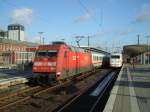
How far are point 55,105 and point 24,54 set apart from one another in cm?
4258

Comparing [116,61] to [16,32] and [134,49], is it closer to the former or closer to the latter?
[134,49]

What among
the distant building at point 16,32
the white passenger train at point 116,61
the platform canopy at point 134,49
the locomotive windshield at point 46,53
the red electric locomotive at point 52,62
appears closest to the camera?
the red electric locomotive at point 52,62

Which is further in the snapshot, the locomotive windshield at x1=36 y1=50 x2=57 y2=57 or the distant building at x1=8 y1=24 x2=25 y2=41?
the distant building at x1=8 y1=24 x2=25 y2=41

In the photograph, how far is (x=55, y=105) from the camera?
13.4 metres

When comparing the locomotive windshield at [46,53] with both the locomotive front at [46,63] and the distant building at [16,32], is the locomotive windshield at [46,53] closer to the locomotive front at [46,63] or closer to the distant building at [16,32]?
the locomotive front at [46,63]

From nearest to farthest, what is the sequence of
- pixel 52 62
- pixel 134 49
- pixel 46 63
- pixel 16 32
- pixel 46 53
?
1. pixel 52 62
2. pixel 46 63
3. pixel 46 53
4. pixel 134 49
5. pixel 16 32

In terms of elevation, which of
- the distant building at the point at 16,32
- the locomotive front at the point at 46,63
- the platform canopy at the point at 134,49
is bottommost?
the locomotive front at the point at 46,63

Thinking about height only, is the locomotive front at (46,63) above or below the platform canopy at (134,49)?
below

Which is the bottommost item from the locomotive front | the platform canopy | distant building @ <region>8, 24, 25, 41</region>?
the locomotive front

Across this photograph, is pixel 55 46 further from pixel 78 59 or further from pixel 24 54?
pixel 24 54

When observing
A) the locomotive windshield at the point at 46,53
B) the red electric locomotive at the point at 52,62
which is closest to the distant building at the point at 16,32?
the locomotive windshield at the point at 46,53

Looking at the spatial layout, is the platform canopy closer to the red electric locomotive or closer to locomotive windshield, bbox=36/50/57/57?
the red electric locomotive

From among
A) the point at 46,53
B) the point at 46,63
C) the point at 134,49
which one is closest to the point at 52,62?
the point at 46,63

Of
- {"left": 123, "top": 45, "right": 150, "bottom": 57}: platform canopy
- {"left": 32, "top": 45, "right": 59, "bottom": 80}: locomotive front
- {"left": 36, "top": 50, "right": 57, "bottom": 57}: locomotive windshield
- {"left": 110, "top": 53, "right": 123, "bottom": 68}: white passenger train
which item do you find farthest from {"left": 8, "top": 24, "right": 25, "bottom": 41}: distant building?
{"left": 32, "top": 45, "right": 59, "bottom": 80}: locomotive front
